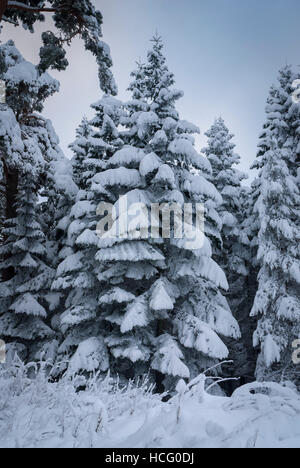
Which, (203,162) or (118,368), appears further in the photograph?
(203,162)

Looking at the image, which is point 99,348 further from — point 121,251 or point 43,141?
point 43,141

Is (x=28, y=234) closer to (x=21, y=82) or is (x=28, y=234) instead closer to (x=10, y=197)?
(x=10, y=197)

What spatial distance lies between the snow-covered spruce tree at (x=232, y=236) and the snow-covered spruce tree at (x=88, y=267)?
6.88m

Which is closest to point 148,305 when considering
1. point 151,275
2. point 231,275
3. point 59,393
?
point 151,275

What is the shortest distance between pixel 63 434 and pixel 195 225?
356 inches

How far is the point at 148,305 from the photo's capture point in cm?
989

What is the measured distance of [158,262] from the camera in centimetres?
1081

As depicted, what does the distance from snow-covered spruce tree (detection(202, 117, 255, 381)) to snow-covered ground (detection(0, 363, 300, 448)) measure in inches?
555

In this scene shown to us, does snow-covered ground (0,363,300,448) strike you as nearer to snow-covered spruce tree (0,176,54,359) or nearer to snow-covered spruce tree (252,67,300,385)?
snow-covered spruce tree (252,67,300,385)

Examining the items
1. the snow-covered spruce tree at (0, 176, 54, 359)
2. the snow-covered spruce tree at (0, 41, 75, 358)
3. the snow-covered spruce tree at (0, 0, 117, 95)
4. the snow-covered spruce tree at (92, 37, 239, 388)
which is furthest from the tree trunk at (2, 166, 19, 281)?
the snow-covered spruce tree at (0, 0, 117, 95)

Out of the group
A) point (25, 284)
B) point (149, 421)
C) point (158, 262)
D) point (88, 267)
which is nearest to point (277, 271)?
point (158, 262)

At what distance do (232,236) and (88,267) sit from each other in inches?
357

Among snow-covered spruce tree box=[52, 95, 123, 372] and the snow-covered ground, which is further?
snow-covered spruce tree box=[52, 95, 123, 372]

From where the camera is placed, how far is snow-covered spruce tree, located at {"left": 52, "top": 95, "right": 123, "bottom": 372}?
34.8ft
